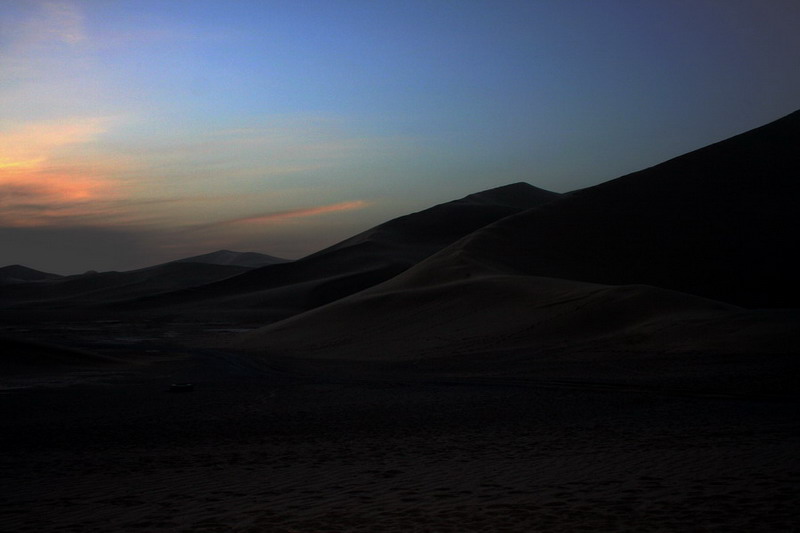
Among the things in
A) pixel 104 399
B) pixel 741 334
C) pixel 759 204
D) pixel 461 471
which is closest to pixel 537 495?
pixel 461 471

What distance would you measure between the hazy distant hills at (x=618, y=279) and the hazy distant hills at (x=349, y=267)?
24.4 meters

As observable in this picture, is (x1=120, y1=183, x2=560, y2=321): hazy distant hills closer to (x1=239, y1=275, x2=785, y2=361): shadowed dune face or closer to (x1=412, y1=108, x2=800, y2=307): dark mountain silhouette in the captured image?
(x1=412, y1=108, x2=800, y2=307): dark mountain silhouette

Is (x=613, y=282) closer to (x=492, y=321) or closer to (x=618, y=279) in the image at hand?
(x=618, y=279)

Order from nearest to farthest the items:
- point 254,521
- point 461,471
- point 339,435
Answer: point 254,521 < point 461,471 < point 339,435

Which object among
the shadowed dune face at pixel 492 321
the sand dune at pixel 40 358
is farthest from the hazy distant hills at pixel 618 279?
the sand dune at pixel 40 358

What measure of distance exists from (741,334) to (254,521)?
18.8 metres

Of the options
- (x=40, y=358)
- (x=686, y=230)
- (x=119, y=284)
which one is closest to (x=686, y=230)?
(x=686, y=230)

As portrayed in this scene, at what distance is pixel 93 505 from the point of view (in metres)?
8.68

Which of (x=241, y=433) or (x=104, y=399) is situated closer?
(x=241, y=433)

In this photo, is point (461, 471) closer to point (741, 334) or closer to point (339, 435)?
point (339, 435)

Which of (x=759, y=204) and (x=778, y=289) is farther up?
(x=759, y=204)

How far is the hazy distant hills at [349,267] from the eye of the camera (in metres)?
81.5

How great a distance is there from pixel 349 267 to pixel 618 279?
53261mm

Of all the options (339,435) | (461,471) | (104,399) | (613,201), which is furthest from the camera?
(613,201)
